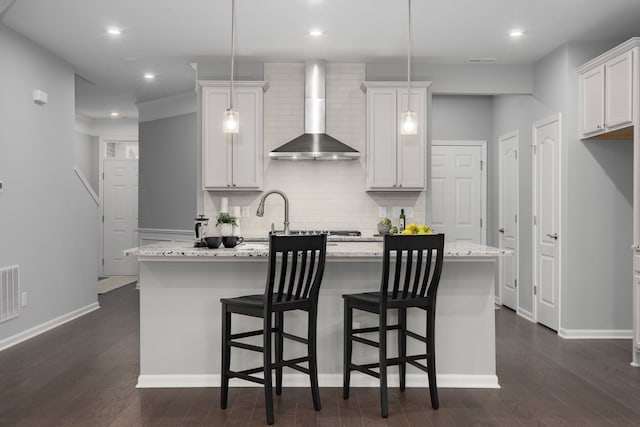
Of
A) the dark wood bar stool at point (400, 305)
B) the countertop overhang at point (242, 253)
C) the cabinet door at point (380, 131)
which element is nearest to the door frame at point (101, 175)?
the cabinet door at point (380, 131)

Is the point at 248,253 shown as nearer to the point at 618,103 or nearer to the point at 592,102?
the point at 618,103

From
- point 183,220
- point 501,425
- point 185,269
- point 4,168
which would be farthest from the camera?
point 183,220

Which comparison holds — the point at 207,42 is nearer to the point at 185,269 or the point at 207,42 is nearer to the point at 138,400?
the point at 185,269

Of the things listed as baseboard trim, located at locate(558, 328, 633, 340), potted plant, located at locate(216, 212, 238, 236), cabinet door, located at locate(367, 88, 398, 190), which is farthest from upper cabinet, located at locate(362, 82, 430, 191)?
potted plant, located at locate(216, 212, 238, 236)

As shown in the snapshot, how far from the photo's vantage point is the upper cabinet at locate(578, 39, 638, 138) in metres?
4.52

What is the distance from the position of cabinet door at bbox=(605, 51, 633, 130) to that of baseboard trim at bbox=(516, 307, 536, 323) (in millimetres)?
2296

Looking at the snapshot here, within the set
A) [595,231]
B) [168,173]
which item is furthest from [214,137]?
[595,231]

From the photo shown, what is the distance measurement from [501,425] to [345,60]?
414 centimetres

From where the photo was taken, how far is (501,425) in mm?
3158

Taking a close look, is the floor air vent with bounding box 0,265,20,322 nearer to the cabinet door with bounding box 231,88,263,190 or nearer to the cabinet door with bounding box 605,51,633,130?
the cabinet door with bounding box 231,88,263,190

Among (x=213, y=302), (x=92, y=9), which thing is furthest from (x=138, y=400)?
(x=92, y=9)

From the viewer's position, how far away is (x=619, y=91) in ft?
15.3

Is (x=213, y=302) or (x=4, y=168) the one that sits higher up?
(x=4, y=168)

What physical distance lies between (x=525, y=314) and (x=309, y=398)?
3.68m
